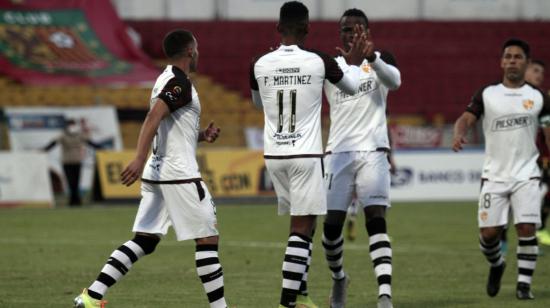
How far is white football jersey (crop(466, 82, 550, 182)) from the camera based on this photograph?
12312mm

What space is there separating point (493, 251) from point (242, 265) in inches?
165

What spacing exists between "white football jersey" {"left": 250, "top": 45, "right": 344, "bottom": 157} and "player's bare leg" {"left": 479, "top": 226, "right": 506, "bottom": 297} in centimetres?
299

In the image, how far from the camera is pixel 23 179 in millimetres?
27422

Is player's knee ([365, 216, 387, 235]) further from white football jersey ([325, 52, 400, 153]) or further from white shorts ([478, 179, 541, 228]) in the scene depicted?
white shorts ([478, 179, 541, 228])

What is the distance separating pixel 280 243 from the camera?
19.0 m

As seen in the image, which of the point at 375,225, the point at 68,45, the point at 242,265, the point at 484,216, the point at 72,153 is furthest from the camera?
the point at 68,45

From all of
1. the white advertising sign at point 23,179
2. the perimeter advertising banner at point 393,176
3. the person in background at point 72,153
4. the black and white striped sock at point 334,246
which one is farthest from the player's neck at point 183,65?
the person in background at point 72,153

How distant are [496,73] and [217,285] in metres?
33.2

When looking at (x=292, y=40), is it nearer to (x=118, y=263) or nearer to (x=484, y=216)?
(x=118, y=263)

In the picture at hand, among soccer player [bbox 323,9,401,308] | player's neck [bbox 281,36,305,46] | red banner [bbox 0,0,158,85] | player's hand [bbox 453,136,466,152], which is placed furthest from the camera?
red banner [bbox 0,0,158,85]

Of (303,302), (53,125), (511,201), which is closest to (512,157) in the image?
(511,201)

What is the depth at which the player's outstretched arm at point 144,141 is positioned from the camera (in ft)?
30.9

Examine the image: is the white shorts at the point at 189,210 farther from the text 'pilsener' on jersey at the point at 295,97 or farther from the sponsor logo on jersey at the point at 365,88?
the sponsor logo on jersey at the point at 365,88

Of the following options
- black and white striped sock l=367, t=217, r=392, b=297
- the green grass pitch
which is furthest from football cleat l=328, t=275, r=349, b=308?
black and white striped sock l=367, t=217, r=392, b=297
